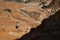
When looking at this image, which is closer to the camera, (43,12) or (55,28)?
(55,28)

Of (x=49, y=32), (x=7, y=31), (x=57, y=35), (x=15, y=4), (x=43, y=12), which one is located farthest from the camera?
(x=15, y=4)

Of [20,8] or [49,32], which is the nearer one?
[49,32]

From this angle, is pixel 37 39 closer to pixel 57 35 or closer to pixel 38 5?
pixel 57 35

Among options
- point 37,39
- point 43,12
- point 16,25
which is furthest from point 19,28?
point 37,39

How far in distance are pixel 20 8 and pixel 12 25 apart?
789 centimetres

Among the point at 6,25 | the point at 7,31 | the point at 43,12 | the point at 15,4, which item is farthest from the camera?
the point at 15,4

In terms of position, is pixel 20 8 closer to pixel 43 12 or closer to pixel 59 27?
pixel 43 12

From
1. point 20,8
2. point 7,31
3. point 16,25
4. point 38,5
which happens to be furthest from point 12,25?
point 38,5

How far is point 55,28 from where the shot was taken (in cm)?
1407

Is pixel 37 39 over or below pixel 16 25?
over

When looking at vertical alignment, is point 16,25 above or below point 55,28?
below

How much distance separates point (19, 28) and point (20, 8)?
9.14 metres

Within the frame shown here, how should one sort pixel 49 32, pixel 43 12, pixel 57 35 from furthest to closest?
pixel 43 12 < pixel 49 32 < pixel 57 35

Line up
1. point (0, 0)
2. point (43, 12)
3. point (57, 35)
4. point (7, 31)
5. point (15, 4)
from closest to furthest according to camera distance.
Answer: point (57, 35), point (7, 31), point (43, 12), point (15, 4), point (0, 0)
